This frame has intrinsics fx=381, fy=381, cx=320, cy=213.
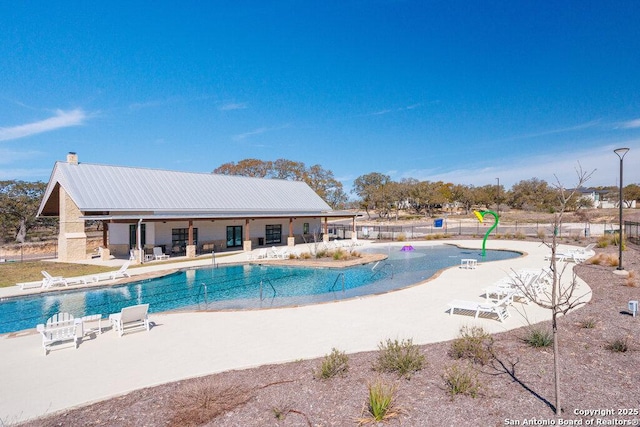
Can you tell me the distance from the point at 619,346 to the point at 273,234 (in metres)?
26.7

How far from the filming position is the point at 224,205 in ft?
94.8

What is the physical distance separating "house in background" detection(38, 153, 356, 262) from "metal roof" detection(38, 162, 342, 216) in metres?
0.05

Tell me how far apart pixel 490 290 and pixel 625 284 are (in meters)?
4.60

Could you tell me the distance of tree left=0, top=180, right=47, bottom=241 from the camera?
3281cm

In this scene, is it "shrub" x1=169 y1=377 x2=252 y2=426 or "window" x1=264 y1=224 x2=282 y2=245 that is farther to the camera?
"window" x1=264 y1=224 x2=282 y2=245

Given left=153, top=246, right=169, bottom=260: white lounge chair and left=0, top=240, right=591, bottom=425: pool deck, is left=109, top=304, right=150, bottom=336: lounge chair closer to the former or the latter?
left=0, top=240, right=591, bottom=425: pool deck

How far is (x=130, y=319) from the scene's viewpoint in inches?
342

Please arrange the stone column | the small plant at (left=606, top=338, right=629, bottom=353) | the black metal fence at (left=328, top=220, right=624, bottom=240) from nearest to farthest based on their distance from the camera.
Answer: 1. the small plant at (left=606, top=338, right=629, bottom=353)
2. the stone column
3. the black metal fence at (left=328, top=220, right=624, bottom=240)

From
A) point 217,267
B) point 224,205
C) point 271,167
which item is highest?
point 271,167

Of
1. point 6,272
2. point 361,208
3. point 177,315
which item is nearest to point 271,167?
point 361,208

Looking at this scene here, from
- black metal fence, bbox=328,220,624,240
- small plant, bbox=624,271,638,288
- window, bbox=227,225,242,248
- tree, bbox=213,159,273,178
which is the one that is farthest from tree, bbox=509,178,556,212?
small plant, bbox=624,271,638,288

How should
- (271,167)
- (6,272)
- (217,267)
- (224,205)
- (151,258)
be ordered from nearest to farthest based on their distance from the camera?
(6,272) → (217,267) → (151,258) → (224,205) → (271,167)

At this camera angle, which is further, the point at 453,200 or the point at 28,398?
the point at 453,200

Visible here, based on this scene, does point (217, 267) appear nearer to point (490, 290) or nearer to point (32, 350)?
point (32, 350)
